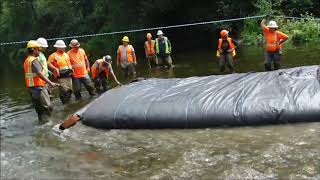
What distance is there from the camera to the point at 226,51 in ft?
42.4

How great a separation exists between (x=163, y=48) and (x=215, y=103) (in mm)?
8021

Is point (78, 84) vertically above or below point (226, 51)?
below

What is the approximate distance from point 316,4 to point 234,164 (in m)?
19.1

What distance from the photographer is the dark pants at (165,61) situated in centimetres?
1602

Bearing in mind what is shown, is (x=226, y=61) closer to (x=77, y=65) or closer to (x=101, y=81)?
(x=101, y=81)

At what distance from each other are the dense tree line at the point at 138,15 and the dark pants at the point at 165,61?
335 inches

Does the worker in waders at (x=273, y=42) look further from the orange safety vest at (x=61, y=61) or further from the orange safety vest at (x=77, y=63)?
the orange safety vest at (x=61, y=61)

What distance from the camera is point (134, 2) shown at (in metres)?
28.6

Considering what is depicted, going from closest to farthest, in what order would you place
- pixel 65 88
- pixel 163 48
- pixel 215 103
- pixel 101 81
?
1. pixel 215 103
2. pixel 65 88
3. pixel 101 81
4. pixel 163 48

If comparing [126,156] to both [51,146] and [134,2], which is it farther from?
[134,2]

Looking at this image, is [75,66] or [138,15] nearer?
[75,66]

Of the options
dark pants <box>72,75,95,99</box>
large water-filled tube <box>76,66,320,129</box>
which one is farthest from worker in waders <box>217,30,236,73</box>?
large water-filled tube <box>76,66,320,129</box>

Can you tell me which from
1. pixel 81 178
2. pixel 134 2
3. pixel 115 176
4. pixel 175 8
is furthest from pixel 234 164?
Answer: pixel 134 2

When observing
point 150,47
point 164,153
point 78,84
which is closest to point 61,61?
point 78,84
